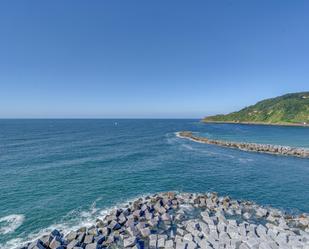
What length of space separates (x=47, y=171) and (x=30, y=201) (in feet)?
36.6

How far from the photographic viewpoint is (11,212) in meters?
19.9

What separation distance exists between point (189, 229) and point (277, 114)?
166594 mm

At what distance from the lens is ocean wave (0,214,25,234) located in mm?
16938

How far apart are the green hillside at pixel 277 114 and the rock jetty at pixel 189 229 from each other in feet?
460

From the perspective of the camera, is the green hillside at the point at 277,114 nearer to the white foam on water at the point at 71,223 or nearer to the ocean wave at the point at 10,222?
the white foam on water at the point at 71,223

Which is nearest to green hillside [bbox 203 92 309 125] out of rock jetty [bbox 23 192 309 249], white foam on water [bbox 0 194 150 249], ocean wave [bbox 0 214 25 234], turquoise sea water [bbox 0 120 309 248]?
turquoise sea water [bbox 0 120 309 248]

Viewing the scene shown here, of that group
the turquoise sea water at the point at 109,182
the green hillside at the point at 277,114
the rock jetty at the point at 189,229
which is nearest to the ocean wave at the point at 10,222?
the turquoise sea water at the point at 109,182

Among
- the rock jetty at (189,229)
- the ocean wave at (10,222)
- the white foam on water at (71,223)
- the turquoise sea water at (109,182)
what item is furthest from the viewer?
the turquoise sea water at (109,182)

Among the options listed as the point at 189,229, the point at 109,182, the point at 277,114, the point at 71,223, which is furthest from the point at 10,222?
the point at 277,114

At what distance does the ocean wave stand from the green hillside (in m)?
154

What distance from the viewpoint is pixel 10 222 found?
18109mm

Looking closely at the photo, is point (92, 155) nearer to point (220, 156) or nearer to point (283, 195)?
point (220, 156)

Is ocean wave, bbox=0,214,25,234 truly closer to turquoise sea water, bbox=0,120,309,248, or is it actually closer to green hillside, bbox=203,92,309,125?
turquoise sea water, bbox=0,120,309,248

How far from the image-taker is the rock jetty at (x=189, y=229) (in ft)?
46.1
